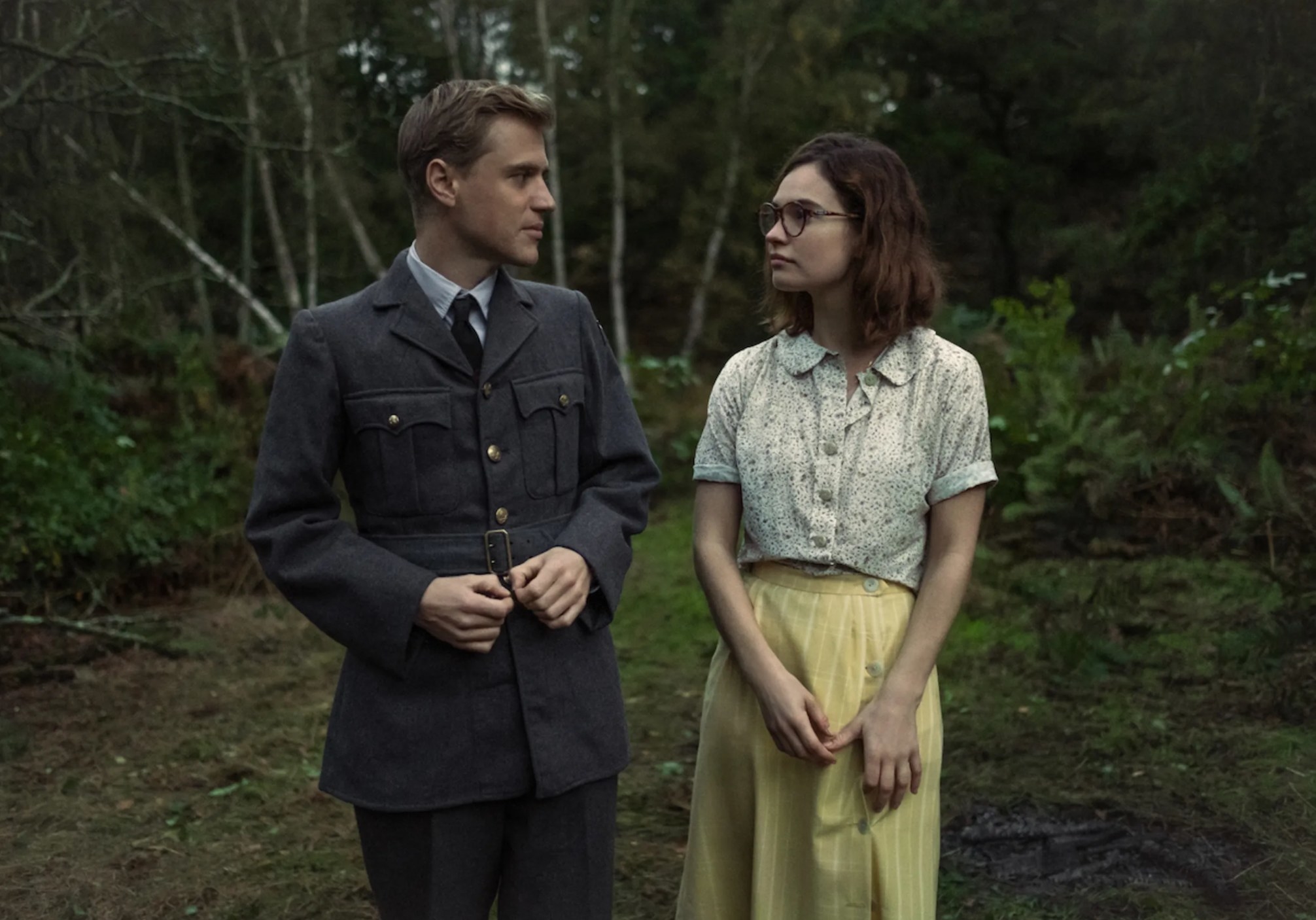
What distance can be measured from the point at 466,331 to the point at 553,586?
50 cm

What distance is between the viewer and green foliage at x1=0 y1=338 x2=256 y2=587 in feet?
22.7

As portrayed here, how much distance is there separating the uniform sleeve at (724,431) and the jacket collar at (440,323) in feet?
1.34

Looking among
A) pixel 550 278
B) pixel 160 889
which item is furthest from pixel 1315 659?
pixel 550 278

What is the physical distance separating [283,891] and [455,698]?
2.04 meters

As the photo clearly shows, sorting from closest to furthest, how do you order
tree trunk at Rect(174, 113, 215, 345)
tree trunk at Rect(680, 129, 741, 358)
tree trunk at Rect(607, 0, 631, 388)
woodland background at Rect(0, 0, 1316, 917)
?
woodland background at Rect(0, 0, 1316, 917)
tree trunk at Rect(174, 113, 215, 345)
tree trunk at Rect(607, 0, 631, 388)
tree trunk at Rect(680, 129, 741, 358)

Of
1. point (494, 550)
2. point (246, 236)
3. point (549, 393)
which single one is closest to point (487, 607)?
point (494, 550)

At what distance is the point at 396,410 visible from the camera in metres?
2.24

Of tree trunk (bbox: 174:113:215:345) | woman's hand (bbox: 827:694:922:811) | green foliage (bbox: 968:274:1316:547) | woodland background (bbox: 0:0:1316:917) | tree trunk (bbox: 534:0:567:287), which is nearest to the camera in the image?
woman's hand (bbox: 827:694:922:811)

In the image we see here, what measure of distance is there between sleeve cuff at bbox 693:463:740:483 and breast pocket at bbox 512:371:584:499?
0.25 m

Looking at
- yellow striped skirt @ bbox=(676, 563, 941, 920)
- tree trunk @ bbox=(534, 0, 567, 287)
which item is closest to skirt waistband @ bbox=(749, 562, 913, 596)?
yellow striped skirt @ bbox=(676, 563, 941, 920)

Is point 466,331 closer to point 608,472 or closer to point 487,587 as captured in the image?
point 608,472

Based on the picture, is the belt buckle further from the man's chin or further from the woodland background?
the woodland background

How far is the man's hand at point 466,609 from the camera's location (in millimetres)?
2133

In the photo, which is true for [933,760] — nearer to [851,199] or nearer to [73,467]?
[851,199]
